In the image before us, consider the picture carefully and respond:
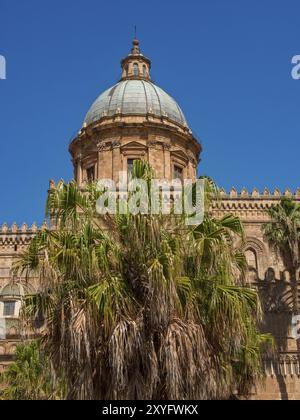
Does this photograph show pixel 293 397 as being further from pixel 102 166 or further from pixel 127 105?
pixel 127 105

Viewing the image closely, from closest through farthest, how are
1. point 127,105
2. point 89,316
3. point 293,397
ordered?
point 89,316 < point 293,397 < point 127,105

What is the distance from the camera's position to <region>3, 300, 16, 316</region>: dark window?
3722 centimetres

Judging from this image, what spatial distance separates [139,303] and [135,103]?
32.4 meters

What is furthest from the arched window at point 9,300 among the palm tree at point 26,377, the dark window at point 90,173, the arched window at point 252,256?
the palm tree at point 26,377

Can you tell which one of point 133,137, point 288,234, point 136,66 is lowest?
point 288,234

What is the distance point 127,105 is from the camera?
142 feet

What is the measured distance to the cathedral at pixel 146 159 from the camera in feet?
115

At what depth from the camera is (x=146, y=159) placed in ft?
132

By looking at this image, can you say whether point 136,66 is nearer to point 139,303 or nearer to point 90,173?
point 90,173

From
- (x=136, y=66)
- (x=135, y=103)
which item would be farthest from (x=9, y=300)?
(x=136, y=66)

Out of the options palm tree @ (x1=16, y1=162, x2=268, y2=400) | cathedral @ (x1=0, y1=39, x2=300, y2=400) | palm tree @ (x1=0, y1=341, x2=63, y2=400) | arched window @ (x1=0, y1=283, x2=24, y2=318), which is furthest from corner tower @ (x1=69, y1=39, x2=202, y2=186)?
palm tree @ (x1=16, y1=162, x2=268, y2=400)

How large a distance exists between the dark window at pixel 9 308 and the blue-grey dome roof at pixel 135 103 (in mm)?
13498
